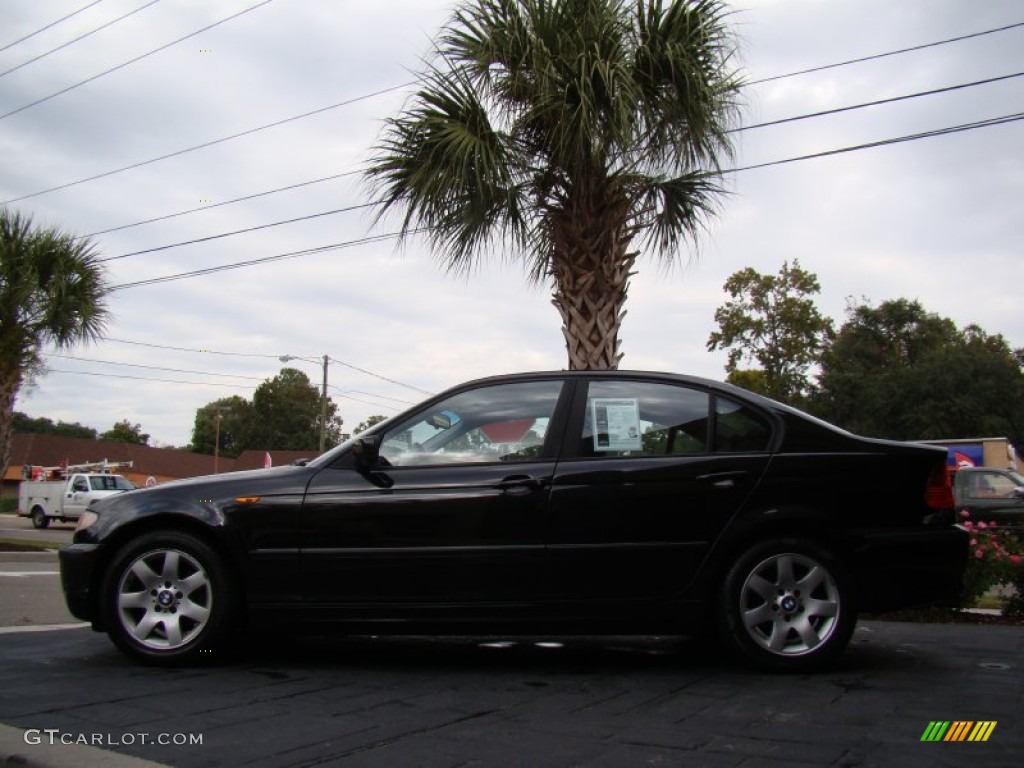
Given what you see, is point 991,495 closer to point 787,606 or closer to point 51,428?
point 787,606

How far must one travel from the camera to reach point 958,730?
318 cm

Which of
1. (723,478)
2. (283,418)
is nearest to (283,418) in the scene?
(283,418)

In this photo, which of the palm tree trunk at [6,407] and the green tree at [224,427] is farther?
the green tree at [224,427]

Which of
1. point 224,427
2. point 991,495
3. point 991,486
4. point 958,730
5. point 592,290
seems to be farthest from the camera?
point 224,427

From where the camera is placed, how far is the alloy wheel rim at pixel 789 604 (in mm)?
4164

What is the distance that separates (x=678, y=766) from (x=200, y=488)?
9.15 feet

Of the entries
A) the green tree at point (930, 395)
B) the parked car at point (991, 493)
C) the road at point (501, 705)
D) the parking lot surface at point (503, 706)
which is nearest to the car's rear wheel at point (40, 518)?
the parked car at point (991, 493)

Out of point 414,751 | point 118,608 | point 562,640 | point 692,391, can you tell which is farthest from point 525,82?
point 414,751

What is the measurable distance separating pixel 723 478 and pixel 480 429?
125cm

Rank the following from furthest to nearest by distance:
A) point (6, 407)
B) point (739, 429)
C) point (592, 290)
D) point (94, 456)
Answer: point (94, 456), point (6, 407), point (592, 290), point (739, 429)

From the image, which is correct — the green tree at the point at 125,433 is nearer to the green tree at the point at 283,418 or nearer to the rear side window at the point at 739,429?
the green tree at the point at 283,418

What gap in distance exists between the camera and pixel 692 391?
461 centimetres

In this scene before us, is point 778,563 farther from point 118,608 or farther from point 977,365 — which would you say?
point 977,365

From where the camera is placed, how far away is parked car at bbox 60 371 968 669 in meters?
4.20
